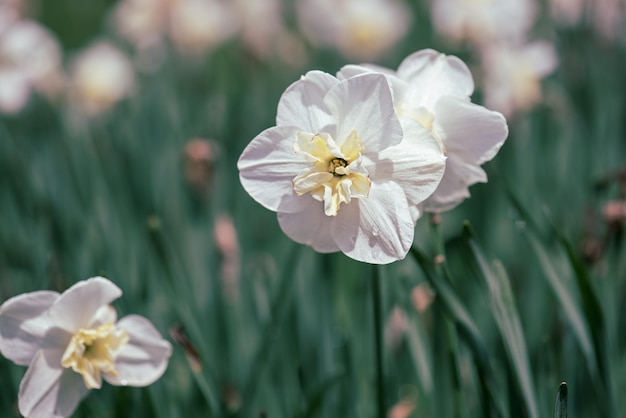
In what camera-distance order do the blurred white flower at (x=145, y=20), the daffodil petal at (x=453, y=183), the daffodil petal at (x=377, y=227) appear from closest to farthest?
the daffodil petal at (x=377, y=227), the daffodil petal at (x=453, y=183), the blurred white flower at (x=145, y=20)

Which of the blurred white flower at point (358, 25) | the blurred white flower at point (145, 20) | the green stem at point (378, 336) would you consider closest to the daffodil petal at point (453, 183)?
the green stem at point (378, 336)

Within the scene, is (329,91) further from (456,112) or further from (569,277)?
(569,277)

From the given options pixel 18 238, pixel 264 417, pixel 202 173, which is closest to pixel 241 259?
pixel 202 173

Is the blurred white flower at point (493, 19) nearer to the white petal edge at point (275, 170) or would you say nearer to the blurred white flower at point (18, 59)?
the blurred white flower at point (18, 59)

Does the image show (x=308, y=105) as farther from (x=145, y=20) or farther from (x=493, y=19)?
(x=145, y=20)

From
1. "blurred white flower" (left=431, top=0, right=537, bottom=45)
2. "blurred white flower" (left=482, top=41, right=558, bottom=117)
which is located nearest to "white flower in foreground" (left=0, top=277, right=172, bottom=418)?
"blurred white flower" (left=482, top=41, right=558, bottom=117)

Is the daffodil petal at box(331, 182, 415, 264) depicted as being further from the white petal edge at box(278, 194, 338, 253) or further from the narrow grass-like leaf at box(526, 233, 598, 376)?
the narrow grass-like leaf at box(526, 233, 598, 376)

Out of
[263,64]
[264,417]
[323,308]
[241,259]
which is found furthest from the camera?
[263,64]
